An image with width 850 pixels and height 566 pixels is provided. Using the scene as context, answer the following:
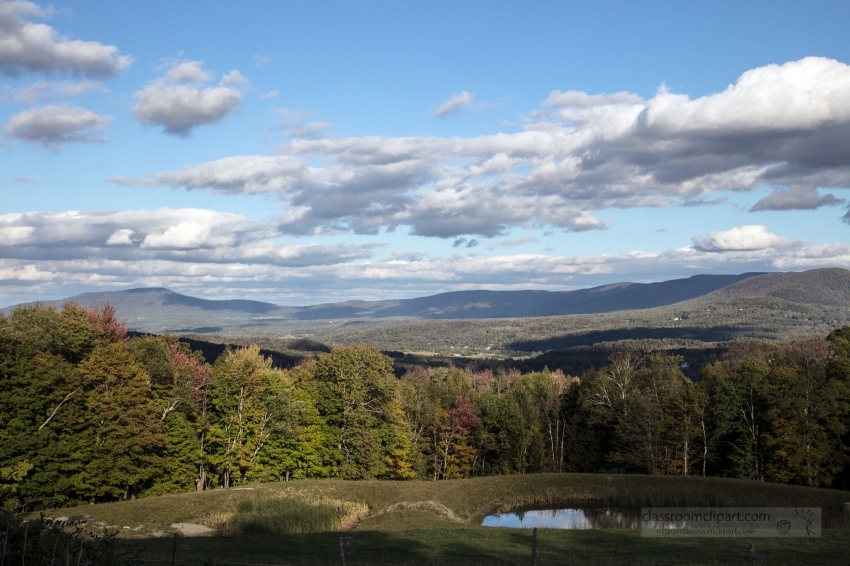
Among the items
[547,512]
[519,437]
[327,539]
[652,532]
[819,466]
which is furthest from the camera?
[519,437]

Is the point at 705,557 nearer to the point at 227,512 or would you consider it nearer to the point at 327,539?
the point at 327,539

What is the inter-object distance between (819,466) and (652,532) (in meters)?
31.3

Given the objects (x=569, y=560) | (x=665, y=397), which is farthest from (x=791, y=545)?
(x=665, y=397)

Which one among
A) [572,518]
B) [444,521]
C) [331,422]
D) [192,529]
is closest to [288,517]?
[192,529]

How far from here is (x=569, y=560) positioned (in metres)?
26.7

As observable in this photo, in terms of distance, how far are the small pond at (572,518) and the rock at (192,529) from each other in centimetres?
1876

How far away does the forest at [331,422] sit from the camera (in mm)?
46750

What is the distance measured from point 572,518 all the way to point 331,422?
26499 millimetres

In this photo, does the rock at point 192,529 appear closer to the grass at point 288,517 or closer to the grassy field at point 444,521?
the grassy field at point 444,521

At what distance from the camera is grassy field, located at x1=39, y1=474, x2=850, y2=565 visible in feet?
91.2

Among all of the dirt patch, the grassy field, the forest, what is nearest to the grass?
the grassy field

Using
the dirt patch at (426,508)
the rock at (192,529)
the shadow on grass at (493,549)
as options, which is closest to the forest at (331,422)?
the rock at (192,529)

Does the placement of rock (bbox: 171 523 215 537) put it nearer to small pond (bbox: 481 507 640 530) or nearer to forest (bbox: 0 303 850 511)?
forest (bbox: 0 303 850 511)

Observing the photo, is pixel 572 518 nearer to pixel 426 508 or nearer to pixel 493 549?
pixel 426 508
